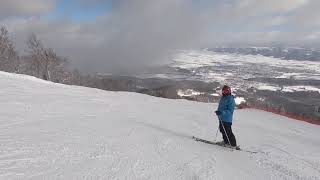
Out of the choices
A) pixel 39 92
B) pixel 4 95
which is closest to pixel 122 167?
pixel 4 95

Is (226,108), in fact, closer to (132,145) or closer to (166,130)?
(166,130)

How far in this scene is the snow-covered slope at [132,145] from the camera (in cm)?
912

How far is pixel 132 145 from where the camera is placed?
11.6 m

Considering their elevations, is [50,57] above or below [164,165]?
above

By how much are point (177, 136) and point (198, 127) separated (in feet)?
10.7

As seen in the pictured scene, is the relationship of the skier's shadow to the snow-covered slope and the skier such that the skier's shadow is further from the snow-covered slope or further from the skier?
the skier

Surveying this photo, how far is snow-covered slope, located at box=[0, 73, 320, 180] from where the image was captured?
9125 millimetres

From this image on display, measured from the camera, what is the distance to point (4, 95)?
2055 cm

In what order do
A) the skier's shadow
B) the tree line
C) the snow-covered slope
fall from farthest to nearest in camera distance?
the tree line, the skier's shadow, the snow-covered slope

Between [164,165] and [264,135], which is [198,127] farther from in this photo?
[164,165]

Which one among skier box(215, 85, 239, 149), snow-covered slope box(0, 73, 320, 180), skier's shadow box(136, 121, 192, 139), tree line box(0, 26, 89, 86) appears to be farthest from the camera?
tree line box(0, 26, 89, 86)

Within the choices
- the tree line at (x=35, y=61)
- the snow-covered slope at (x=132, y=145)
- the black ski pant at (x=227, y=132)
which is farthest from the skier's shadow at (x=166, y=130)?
Answer: the tree line at (x=35, y=61)

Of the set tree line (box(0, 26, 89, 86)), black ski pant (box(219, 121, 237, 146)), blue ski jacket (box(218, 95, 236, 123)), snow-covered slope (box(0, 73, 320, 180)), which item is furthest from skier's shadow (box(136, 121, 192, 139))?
tree line (box(0, 26, 89, 86))

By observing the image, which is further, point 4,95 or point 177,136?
point 4,95
